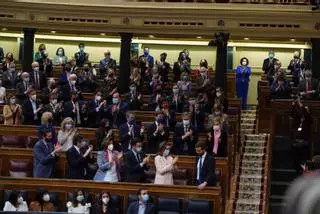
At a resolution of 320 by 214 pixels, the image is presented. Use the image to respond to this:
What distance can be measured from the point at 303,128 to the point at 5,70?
7284 mm

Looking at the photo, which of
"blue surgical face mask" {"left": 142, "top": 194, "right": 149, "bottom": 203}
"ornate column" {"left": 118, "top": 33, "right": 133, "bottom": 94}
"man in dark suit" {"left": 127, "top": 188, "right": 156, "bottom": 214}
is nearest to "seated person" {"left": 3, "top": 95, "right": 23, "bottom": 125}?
"man in dark suit" {"left": 127, "top": 188, "right": 156, "bottom": 214}

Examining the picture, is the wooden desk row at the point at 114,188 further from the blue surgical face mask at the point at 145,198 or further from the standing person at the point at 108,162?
the blue surgical face mask at the point at 145,198

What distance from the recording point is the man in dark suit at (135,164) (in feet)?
32.6

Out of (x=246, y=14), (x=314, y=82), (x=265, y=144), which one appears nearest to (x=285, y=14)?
(x=246, y=14)

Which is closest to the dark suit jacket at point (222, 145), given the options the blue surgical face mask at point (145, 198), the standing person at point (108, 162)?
the standing person at point (108, 162)

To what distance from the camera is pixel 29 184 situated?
977 centimetres

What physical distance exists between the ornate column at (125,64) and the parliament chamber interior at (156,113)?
0.03 m

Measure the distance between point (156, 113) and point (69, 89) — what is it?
2414mm

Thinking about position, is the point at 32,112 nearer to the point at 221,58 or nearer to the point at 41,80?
the point at 41,80

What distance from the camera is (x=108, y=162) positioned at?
990 cm

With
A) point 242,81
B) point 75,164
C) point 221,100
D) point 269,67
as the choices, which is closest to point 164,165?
point 75,164

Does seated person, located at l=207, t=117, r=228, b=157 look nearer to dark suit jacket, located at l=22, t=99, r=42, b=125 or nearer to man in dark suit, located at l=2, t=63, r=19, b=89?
dark suit jacket, located at l=22, t=99, r=42, b=125

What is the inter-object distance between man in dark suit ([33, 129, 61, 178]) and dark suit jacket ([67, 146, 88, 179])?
0.25 metres

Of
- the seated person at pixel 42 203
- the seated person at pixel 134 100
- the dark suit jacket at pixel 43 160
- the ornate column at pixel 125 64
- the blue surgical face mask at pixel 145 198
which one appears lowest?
the seated person at pixel 42 203
